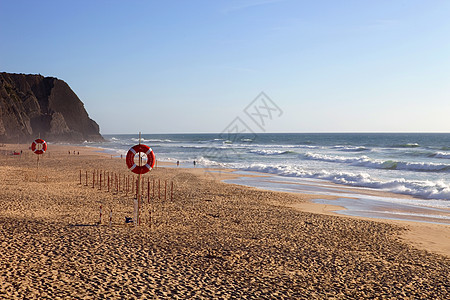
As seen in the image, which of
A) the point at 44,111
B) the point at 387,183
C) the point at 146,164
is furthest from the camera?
the point at 44,111

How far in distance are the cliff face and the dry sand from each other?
76.6 metres

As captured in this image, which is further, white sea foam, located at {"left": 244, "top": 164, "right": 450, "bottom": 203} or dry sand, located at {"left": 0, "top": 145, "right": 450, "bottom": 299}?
white sea foam, located at {"left": 244, "top": 164, "right": 450, "bottom": 203}

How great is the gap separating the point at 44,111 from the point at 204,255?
382 ft

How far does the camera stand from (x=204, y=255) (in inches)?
400

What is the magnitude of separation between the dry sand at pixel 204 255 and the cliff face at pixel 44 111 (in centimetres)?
7663

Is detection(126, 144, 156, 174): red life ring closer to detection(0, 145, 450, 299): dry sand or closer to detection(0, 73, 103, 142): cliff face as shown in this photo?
detection(0, 145, 450, 299): dry sand

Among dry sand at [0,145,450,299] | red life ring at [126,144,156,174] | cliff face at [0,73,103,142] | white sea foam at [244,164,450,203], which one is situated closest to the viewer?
dry sand at [0,145,450,299]

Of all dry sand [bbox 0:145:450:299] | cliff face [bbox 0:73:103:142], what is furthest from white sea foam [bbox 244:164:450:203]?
cliff face [bbox 0:73:103:142]

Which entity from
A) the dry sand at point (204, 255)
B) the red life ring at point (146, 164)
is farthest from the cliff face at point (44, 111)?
the red life ring at point (146, 164)

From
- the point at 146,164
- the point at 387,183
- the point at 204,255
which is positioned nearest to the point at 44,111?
Answer: the point at 387,183

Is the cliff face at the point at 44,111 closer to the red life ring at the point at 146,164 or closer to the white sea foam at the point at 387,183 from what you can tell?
the white sea foam at the point at 387,183

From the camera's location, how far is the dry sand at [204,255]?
7.84 metres

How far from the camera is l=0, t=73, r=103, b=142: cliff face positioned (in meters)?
83.7

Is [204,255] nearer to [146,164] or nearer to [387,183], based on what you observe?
[146,164]
